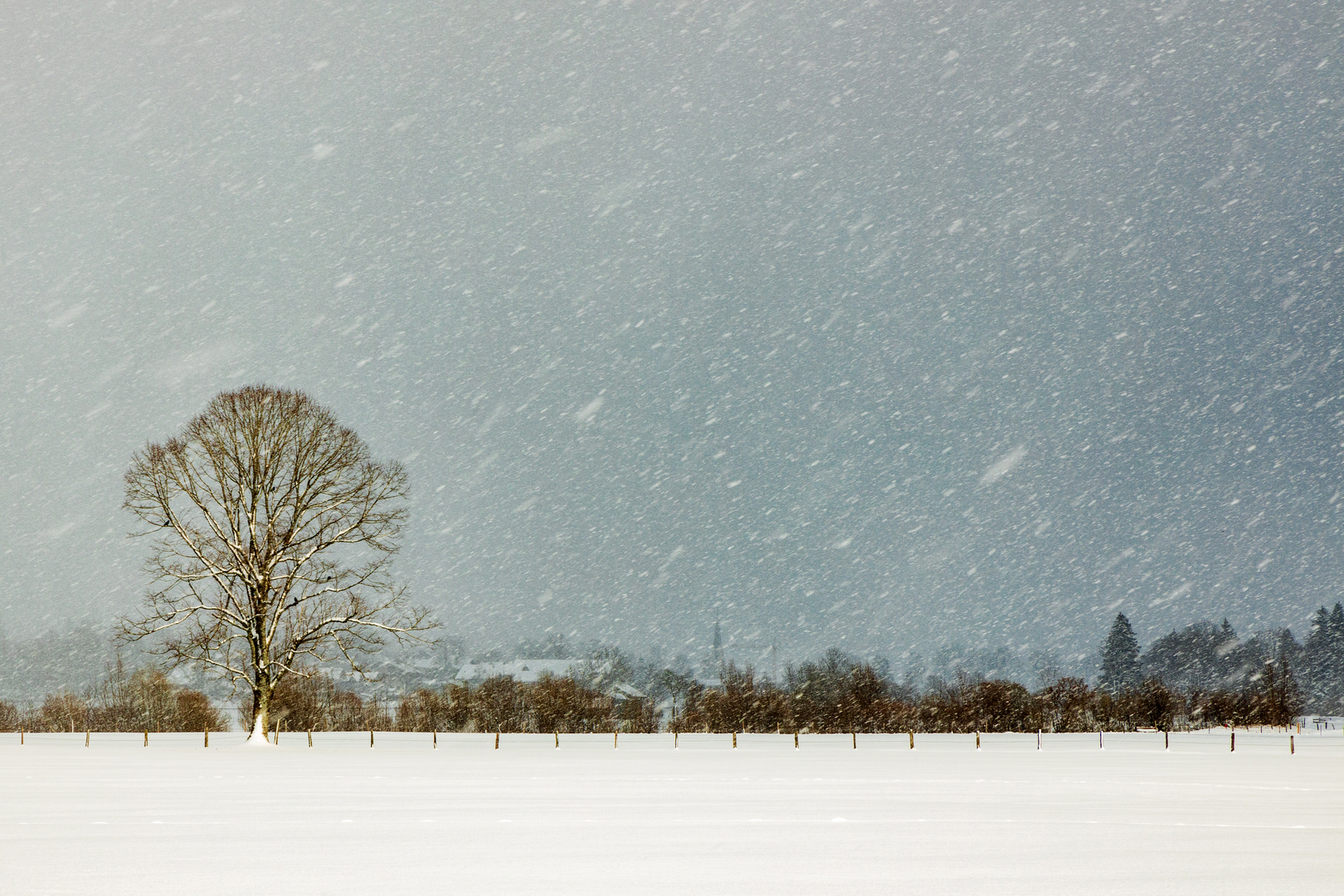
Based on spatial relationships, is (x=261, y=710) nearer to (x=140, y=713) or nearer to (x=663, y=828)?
(x=663, y=828)

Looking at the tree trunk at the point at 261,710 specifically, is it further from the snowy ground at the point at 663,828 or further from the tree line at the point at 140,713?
the tree line at the point at 140,713

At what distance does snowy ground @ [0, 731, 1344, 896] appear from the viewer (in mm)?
12133

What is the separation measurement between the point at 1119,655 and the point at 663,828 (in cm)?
17435

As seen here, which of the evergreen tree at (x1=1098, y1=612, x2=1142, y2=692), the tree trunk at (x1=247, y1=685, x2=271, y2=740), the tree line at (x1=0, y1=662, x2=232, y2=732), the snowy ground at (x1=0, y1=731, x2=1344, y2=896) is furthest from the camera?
the evergreen tree at (x1=1098, y1=612, x2=1142, y2=692)

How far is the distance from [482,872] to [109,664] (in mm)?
136855

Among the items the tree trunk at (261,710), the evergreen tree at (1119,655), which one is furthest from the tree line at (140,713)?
the evergreen tree at (1119,655)

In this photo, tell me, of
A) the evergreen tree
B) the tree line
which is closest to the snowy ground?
the tree line

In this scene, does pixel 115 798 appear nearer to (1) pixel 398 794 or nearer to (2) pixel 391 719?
(1) pixel 398 794

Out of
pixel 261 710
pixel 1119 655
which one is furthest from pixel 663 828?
pixel 1119 655

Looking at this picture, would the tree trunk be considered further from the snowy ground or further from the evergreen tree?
the evergreen tree

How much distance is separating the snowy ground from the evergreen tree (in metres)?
145

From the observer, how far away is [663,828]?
56.2 feet

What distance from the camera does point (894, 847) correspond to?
1496cm

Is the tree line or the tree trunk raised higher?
the tree trunk
